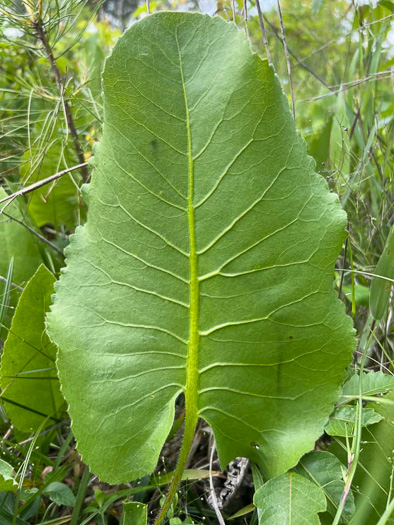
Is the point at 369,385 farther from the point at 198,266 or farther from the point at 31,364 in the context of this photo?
the point at 31,364

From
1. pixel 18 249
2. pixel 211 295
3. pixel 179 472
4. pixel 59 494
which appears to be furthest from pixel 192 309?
pixel 18 249

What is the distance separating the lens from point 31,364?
2.68 feet

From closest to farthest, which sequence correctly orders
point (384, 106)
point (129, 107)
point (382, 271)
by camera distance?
point (129, 107), point (382, 271), point (384, 106)

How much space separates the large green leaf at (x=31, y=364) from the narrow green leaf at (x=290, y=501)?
37cm

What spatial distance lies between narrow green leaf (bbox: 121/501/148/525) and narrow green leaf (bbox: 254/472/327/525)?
0.13 meters

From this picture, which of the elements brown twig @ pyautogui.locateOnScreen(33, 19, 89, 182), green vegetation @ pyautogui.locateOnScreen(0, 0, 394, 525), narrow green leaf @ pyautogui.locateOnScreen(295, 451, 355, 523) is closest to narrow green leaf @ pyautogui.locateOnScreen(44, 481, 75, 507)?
green vegetation @ pyautogui.locateOnScreen(0, 0, 394, 525)

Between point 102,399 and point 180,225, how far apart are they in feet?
0.74

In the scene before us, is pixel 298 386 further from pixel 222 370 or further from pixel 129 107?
pixel 129 107

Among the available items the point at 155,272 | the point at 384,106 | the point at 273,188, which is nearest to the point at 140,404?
the point at 155,272

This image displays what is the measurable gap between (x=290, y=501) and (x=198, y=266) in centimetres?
28

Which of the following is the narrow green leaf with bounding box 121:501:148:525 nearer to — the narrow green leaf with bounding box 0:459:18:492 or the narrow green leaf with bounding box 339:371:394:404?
the narrow green leaf with bounding box 0:459:18:492

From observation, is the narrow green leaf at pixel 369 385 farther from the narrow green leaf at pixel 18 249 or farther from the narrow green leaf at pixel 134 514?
the narrow green leaf at pixel 18 249

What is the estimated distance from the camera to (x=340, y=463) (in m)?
0.63

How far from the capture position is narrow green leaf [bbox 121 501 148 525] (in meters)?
0.63
